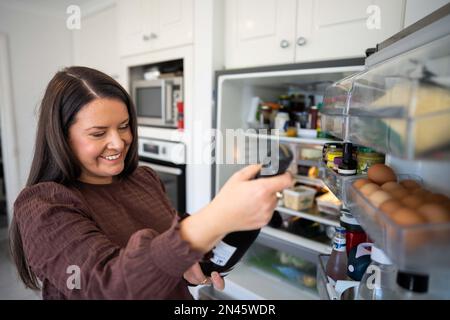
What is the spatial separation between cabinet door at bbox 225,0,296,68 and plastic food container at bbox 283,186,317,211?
0.63 metres

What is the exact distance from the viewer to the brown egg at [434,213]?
0.34 meters

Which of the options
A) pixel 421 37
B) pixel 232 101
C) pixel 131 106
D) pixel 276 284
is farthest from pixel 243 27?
pixel 276 284

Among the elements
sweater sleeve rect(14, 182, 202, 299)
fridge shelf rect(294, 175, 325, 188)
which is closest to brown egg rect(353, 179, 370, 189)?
sweater sleeve rect(14, 182, 202, 299)

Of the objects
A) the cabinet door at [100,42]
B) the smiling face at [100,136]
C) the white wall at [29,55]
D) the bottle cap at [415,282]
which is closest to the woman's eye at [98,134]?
the smiling face at [100,136]

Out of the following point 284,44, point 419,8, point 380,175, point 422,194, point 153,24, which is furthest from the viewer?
point 153,24

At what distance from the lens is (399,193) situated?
458 millimetres

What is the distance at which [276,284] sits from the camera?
1365 mm

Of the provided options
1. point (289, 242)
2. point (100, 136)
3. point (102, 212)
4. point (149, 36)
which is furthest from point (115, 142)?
point (149, 36)

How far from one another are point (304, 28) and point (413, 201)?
92 cm

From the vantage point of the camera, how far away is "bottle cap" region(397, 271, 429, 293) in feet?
1.45

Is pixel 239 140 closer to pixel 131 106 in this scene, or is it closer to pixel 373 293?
pixel 131 106

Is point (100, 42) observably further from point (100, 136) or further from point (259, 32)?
point (100, 136)

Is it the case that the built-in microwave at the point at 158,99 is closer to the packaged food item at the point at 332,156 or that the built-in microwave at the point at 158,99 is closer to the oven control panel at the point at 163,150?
the oven control panel at the point at 163,150

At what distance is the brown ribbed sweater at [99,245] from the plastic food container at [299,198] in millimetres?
820
